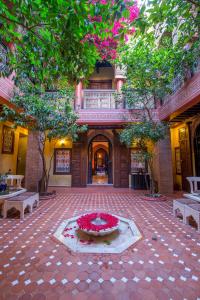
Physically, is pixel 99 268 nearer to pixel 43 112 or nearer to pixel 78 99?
pixel 43 112

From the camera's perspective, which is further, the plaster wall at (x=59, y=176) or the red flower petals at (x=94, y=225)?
the plaster wall at (x=59, y=176)

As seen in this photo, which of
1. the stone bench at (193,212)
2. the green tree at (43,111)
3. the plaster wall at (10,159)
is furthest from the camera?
→ the plaster wall at (10,159)

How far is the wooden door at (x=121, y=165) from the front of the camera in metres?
7.73

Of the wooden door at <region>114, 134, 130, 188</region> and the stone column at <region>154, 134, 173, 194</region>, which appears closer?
the stone column at <region>154, 134, 173, 194</region>

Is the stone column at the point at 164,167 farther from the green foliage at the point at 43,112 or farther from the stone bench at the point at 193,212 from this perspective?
the green foliage at the point at 43,112

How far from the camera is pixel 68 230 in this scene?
9.54 ft

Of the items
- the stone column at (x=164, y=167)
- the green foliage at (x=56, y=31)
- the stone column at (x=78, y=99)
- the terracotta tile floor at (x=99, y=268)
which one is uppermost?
the stone column at (x=78, y=99)

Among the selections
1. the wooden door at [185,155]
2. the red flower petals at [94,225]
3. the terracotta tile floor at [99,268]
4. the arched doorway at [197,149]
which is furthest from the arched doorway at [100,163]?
the terracotta tile floor at [99,268]

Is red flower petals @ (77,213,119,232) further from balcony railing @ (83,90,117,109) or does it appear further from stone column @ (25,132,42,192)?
balcony railing @ (83,90,117,109)

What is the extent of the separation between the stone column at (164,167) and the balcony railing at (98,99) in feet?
9.54

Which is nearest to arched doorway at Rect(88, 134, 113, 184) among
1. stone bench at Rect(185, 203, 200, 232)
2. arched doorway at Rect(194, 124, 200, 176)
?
arched doorway at Rect(194, 124, 200, 176)

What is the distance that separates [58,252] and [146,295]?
131 cm

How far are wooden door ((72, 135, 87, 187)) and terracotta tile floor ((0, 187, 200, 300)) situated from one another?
186 inches

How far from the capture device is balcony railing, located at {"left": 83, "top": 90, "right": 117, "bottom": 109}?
6.97 meters
